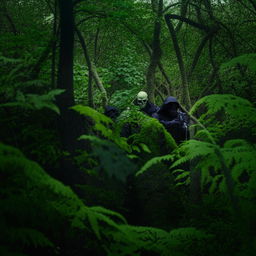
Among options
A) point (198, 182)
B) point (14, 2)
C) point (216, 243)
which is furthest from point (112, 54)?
point (216, 243)

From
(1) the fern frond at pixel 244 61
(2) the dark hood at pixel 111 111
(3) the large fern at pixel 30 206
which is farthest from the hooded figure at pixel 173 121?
(3) the large fern at pixel 30 206

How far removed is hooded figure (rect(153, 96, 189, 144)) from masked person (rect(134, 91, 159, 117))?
42cm

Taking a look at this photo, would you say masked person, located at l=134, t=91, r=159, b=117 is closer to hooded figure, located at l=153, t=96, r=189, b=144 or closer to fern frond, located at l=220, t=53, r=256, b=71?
hooded figure, located at l=153, t=96, r=189, b=144

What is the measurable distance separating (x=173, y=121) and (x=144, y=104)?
3.03 ft

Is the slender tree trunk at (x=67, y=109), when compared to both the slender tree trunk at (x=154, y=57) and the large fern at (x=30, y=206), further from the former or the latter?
the slender tree trunk at (x=154, y=57)

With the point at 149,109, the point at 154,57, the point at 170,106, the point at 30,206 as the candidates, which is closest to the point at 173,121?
the point at 170,106

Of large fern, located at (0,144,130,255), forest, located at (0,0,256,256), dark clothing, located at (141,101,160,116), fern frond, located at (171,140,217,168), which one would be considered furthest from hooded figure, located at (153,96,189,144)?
large fern, located at (0,144,130,255)

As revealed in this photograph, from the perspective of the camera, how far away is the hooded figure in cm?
500

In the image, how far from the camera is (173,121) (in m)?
5.01

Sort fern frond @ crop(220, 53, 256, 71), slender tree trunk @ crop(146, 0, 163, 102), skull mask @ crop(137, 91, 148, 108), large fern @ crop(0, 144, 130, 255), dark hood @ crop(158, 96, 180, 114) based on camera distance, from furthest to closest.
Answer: slender tree trunk @ crop(146, 0, 163, 102), skull mask @ crop(137, 91, 148, 108), dark hood @ crop(158, 96, 180, 114), fern frond @ crop(220, 53, 256, 71), large fern @ crop(0, 144, 130, 255)

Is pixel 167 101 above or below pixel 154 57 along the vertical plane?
below

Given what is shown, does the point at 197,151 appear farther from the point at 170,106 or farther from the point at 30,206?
the point at 170,106

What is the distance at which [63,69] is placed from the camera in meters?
2.84

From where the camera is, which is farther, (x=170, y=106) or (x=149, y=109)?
(x=149, y=109)
